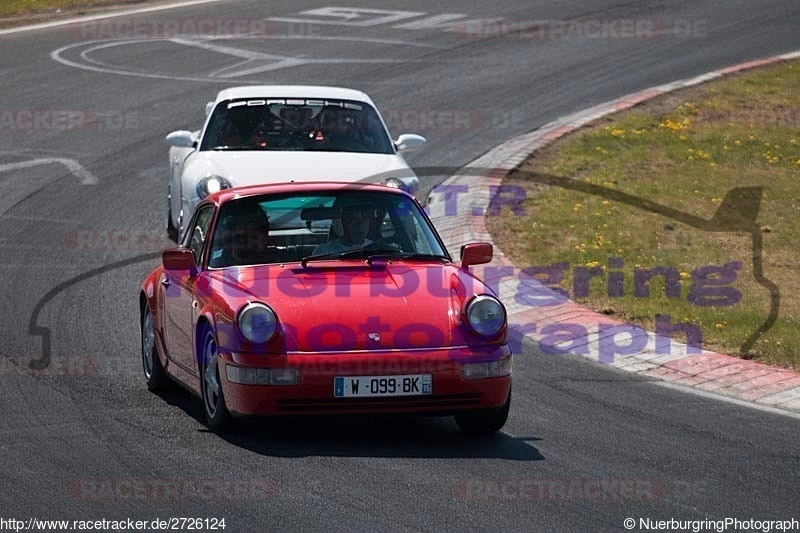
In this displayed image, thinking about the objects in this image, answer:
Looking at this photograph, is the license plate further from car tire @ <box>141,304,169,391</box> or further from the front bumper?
car tire @ <box>141,304,169,391</box>

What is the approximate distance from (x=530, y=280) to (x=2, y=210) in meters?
6.28

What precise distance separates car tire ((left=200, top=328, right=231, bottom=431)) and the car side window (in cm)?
91

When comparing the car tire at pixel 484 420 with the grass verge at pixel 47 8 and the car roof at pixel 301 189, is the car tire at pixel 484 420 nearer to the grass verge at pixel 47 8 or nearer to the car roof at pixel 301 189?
the car roof at pixel 301 189

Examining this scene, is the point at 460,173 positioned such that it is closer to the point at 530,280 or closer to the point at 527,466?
the point at 530,280

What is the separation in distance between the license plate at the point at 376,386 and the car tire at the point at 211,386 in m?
0.69

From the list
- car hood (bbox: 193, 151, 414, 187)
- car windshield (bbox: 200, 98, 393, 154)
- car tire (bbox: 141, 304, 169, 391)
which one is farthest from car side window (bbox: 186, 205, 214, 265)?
car windshield (bbox: 200, 98, 393, 154)

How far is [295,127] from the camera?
14227 mm

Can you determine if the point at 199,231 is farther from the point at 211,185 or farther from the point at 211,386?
the point at 211,185

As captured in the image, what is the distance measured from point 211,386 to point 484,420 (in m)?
1.57

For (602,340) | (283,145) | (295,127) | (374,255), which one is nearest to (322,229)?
(374,255)

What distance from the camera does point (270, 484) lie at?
7031 mm

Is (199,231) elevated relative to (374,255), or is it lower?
lower

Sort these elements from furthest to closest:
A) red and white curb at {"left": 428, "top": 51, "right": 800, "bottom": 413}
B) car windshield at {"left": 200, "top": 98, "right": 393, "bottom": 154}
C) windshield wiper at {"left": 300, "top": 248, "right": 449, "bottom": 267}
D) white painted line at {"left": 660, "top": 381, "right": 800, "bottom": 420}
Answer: car windshield at {"left": 200, "top": 98, "right": 393, "bottom": 154}
red and white curb at {"left": 428, "top": 51, "right": 800, "bottom": 413}
white painted line at {"left": 660, "top": 381, "right": 800, "bottom": 420}
windshield wiper at {"left": 300, "top": 248, "right": 449, "bottom": 267}

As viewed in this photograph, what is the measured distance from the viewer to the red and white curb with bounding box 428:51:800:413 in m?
9.88
